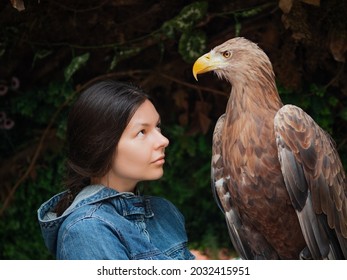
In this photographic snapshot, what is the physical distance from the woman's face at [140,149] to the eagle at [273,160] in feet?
0.89

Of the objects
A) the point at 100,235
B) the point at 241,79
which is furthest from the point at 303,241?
the point at 100,235

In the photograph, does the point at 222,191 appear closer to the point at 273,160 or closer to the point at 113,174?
the point at 273,160

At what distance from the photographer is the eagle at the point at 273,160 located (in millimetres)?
2443

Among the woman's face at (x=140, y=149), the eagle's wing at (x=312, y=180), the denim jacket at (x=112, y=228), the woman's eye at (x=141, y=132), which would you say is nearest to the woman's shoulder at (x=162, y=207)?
the denim jacket at (x=112, y=228)

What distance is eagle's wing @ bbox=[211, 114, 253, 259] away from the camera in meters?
2.66

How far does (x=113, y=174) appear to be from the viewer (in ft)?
7.97

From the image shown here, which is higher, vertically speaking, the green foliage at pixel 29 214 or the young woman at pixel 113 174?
the young woman at pixel 113 174

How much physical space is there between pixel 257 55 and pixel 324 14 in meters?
0.88

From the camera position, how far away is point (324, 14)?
3.16 meters

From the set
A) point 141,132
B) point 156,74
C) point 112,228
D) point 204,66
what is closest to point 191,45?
point 156,74

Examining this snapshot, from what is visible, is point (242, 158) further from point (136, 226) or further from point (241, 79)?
point (136, 226)

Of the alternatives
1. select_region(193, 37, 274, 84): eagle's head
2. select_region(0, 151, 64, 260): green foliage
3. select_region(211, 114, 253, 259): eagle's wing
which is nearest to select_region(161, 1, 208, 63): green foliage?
select_region(211, 114, 253, 259): eagle's wing

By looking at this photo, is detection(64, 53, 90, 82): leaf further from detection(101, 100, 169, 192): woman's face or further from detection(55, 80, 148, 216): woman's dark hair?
detection(101, 100, 169, 192): woman's face

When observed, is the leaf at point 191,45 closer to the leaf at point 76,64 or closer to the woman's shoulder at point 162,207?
the leaf at point 76,64
